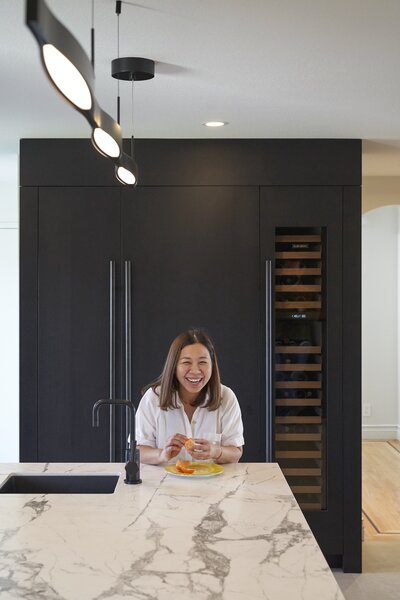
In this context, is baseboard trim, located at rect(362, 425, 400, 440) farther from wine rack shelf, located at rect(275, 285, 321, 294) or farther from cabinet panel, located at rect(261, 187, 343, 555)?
wine rack shelf, located at rect(275, 285, 321, 294)

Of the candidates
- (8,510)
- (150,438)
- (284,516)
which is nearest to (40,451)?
(150,438)

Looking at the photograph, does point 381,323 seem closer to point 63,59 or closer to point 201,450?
point 201,450

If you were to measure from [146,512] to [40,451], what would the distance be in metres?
2.41

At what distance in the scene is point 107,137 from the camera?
7.65 ft

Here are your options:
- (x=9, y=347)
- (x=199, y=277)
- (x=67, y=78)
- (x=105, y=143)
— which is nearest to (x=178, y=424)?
(x=105, y=143)

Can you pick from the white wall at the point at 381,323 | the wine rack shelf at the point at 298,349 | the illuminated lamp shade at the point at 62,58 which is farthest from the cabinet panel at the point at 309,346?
the white wall at the point at 381,323

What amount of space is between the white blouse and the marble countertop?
1.18 feet

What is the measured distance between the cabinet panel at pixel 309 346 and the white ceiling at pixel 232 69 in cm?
48

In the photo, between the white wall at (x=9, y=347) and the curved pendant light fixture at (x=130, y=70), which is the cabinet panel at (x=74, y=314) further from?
the white wall at (x=9, y=347)

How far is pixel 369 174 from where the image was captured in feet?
20.7

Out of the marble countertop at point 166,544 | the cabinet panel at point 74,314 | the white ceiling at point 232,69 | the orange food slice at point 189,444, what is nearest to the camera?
the marble countertop at point 166,544

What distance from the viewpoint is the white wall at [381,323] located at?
30.1 ft

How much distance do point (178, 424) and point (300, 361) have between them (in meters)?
1.73

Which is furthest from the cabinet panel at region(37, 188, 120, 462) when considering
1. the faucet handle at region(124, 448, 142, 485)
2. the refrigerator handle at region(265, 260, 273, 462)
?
the faucet handle at region(124, 448, 142, 485)
